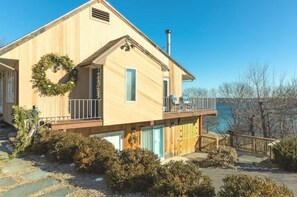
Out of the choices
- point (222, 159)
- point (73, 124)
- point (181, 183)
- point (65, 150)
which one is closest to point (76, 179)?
point (65, 150)

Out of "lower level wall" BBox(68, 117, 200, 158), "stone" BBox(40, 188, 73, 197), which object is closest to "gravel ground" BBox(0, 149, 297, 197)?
"stone" BBox(40, 188, 73, 197)

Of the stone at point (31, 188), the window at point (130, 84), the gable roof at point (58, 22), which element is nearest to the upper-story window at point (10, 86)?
the gable roof at point (58, 22)

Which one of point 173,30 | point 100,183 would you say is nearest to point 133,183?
point 100,183

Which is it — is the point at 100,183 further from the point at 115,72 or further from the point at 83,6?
the point at 83,6

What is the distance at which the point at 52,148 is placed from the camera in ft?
25.6

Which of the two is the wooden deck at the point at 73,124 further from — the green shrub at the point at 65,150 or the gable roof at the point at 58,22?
the gable roof at the point at 58,22

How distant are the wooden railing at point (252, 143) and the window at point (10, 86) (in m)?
15.6

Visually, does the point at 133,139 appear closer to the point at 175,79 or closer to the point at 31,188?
the point at 175,79

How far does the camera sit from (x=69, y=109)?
1241 centimetres

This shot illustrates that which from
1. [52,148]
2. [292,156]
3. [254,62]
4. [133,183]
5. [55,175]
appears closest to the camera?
[133,183]

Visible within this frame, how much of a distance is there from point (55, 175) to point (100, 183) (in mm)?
1367

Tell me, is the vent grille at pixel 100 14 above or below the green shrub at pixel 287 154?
above

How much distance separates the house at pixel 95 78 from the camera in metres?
11.2

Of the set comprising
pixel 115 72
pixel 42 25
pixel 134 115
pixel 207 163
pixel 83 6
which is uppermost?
pixel 83 6
